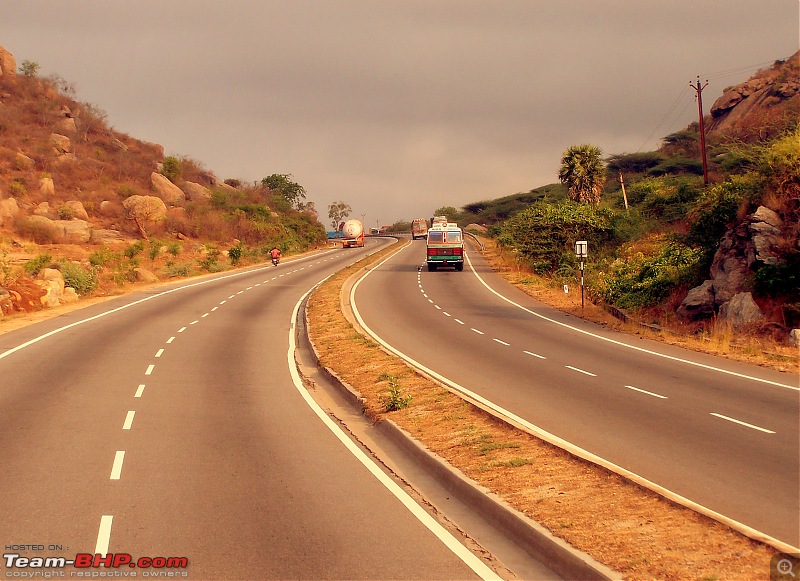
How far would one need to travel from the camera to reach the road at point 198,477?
6.77 m

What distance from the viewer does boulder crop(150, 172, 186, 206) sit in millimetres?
86188

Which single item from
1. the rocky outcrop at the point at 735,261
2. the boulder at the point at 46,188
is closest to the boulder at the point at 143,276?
the boulder at the point at 46,188

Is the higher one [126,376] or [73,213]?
[73,213]

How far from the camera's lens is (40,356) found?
19719 mm

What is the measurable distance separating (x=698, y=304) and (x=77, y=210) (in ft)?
199

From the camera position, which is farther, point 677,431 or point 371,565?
point 677,431

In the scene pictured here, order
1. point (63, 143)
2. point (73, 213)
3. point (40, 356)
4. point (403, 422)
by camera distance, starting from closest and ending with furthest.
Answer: point (403, 422) → point (40, 356) → point (73, 213) → point (63, 143)

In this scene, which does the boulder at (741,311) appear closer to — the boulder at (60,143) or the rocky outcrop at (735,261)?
the rocky outcrop at (735,261)

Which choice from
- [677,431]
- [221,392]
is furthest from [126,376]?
[677,431]

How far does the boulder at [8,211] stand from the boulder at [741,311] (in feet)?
189

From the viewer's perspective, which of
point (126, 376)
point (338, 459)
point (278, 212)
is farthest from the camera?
point (278, 212)

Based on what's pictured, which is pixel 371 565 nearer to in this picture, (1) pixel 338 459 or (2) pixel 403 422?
(1) pixel 338 459

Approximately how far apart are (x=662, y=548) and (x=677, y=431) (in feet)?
17.5

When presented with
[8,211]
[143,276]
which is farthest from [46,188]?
[143,276]
